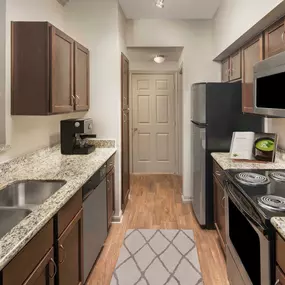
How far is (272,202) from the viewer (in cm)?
158

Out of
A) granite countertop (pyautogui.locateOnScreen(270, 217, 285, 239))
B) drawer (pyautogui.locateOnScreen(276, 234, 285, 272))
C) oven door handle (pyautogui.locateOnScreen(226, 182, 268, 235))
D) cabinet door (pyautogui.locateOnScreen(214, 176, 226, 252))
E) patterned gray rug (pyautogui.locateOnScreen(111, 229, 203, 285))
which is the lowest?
patterned gray rug (pyautogui.locateOnScreen(111, 229, 203, 285))

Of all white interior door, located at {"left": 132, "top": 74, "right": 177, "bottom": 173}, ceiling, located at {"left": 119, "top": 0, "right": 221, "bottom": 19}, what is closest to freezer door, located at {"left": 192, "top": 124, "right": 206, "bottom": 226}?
ceiling, located at {"left": 119, "top": 0, "right": 221, "bottom": 19}

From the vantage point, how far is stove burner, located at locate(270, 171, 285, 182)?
6.78ft

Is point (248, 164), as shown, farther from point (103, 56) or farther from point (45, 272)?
point (103, 56)

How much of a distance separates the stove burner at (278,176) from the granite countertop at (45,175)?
4.24ft

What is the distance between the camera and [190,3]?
347 cm

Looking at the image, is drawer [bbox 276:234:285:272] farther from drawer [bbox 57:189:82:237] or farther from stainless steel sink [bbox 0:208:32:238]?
stainless steel sink [bbox 0:208:32:238]

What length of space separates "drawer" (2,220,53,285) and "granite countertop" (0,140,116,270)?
5cm

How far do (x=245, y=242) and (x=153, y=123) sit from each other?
15.0 feet

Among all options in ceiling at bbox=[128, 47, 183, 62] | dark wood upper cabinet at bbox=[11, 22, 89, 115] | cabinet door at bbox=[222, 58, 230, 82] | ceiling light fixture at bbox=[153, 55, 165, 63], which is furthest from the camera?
ceiling light fixture at bbox=[153, 55, 165, 63]

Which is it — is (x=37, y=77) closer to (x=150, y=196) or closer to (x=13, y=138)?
(x=13, y=138)

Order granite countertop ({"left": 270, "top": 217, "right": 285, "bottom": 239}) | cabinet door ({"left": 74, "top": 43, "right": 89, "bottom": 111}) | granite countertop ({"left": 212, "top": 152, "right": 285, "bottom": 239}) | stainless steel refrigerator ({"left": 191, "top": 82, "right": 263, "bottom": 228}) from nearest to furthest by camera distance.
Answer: granite countertop ({"left": 270, "top": 217, "right": 285, "bottom": 239}) < granite countertop ({"left": 212, "top": 152, "right": 285, "bottom": 239}) < cabinet door ({"left": 74, "top": 43, "right": 89, "bottom": 111}) < stainless steel refrigerator ({"left": 191, "top": 82, "right": 263, "bottom": 228})

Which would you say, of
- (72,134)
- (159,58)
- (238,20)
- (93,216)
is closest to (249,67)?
(238,20)

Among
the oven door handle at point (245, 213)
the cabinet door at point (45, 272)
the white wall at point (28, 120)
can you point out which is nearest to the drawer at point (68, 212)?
the cabinet door at point (45, 272)
